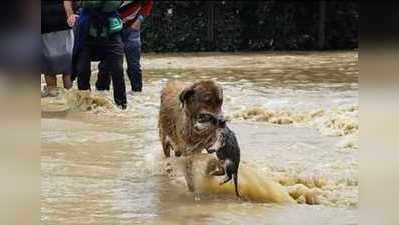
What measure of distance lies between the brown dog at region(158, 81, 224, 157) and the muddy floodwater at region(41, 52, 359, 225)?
0.74ft

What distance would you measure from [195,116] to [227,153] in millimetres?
251

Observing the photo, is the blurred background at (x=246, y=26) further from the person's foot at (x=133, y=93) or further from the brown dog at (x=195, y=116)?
the brown dog at (x=195, y=116)

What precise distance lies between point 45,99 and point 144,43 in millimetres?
7024

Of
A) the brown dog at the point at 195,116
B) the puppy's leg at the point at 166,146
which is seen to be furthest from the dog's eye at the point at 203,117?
the puppy's leg at the point at 166,146

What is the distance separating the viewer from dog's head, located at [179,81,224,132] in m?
3.40

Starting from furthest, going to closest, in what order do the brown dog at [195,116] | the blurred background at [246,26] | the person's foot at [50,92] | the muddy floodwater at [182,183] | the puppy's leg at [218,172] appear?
the blurred background at [246,26] < the person's foot at [50,92] < the puppy's leg at [218,172] < the brown dog at [195,116] < the muddy floodwater at [182,183]

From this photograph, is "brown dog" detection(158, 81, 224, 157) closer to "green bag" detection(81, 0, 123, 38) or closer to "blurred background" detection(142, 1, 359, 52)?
"green bag" detection(81, 0, 123, 38)

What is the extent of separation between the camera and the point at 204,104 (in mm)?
3418

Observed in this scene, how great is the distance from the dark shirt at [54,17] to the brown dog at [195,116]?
8.67ft

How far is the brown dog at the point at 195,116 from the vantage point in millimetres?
3416

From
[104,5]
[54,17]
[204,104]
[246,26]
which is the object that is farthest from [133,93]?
[246,26]

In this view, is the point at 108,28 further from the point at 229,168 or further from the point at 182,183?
the point at 229,168
